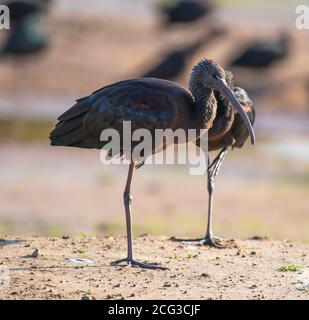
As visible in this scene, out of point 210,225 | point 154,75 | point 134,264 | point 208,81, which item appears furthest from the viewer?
point 154,75

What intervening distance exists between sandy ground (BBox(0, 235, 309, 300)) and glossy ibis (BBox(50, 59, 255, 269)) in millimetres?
395

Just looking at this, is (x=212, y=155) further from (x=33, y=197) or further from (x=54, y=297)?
(x=54, y=297)

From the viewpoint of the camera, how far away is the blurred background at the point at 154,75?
17375mm

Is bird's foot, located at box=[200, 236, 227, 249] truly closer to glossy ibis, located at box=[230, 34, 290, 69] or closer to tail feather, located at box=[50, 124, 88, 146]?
tail feather, located at box=[50, 124, 88, 146]

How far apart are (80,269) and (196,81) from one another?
7.29 ft

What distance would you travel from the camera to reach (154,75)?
30484mm

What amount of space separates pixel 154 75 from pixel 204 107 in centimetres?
2126

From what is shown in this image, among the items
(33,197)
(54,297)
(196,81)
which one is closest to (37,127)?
(33,197)

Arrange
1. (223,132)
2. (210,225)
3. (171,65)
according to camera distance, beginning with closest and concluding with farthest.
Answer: (223,132), (210,225), (171,65)

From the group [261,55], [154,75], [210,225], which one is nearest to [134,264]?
[210,225]

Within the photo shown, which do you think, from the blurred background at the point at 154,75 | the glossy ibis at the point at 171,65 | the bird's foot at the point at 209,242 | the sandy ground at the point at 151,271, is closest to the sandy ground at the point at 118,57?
the blurred background at the point at 154,75

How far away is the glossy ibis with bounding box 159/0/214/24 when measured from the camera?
119 feet

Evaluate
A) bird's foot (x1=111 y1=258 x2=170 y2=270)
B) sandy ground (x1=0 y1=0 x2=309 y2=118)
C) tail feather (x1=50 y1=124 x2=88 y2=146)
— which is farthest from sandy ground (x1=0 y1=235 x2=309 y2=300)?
sandy ground (x1=0 y1=0 x2=309 y2=118)

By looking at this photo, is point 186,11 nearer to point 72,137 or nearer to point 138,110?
point 72,137
